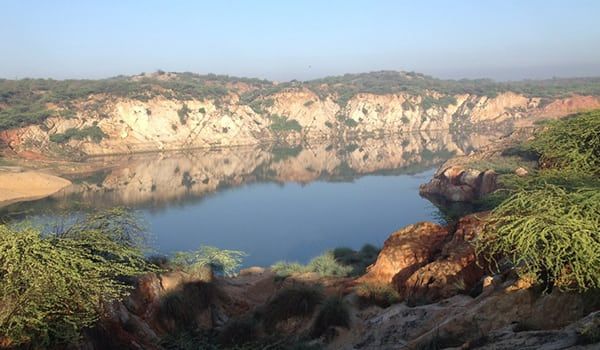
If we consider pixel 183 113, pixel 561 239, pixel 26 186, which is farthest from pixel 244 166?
pixel 561 239

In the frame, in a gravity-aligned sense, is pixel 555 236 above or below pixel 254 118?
above

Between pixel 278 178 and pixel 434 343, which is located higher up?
pixel 434 343

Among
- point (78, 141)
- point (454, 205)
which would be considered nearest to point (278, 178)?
point (454, 205)

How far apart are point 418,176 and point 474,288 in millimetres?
36530

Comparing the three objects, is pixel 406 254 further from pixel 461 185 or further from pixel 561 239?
pixel 461 185

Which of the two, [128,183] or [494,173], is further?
[128,183]

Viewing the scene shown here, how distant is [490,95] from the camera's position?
8844cm

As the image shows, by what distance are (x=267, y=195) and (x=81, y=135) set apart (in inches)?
1205

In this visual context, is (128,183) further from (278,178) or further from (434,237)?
(434,237)

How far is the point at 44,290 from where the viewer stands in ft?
24.5

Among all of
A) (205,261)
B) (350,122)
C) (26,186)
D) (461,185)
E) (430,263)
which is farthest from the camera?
(350,122)

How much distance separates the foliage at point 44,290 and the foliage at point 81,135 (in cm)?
5461

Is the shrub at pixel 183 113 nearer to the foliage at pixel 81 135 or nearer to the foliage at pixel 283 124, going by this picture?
the foliage at pixel 81 135

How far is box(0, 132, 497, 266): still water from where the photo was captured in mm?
26688
